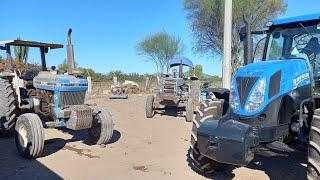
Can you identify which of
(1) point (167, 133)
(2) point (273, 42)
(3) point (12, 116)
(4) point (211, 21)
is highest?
(4) point (211, 21)

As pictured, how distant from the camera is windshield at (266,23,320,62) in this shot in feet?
20.5

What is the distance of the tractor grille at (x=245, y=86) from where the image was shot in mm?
5461

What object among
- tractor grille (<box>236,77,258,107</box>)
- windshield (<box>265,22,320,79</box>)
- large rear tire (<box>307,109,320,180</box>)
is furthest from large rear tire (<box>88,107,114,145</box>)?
large rear tire (<box>307,109,320,180</box>)

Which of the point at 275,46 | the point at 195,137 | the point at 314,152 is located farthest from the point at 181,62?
the point at 314,152

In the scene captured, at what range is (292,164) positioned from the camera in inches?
289

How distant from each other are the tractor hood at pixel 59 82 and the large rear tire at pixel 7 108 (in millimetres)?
669

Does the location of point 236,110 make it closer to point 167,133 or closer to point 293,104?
point 293,104

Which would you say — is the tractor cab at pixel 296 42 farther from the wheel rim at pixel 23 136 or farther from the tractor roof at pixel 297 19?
the wheel rim at pixel 23 136

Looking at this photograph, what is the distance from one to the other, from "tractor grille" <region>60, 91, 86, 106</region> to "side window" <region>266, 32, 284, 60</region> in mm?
4280

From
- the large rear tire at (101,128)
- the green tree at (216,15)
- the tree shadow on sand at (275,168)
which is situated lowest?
the tree shadow on sand at (275,168)

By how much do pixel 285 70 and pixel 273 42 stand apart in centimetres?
135

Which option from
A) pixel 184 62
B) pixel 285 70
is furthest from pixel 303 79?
pixel 184 62

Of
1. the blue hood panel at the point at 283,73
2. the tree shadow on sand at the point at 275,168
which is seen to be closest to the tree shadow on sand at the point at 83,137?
the tree shadow on sand at the point at 275,168

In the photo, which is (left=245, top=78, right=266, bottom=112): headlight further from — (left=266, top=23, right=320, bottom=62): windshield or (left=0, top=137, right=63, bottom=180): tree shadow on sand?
(left=0, top=137, right=63, bottom=180): tree shadow on sand
